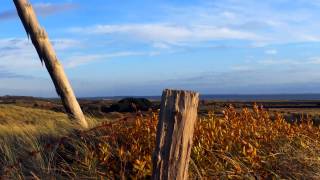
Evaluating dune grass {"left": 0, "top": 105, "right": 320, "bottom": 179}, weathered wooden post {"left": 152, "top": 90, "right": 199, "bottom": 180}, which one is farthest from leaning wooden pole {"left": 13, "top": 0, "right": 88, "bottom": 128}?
weathered wooden post {"left": 152, "top": 90, "right": 199, "bottom": 180}

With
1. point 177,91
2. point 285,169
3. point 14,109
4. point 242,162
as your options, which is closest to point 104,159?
point 242,162

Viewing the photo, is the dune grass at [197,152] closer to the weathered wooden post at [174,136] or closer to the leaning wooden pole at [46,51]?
the weathered wooden post at [174,136]

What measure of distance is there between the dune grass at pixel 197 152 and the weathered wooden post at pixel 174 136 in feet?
6.70

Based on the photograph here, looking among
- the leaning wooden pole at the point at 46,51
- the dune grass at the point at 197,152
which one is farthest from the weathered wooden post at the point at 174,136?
the leaning wooden pole at the point at 46,51

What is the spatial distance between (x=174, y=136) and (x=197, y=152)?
2.49 m

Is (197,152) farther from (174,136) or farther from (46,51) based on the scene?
(46,51)

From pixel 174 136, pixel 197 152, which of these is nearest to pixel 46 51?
pixel 197 152

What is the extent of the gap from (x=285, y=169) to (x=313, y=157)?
0.49 m

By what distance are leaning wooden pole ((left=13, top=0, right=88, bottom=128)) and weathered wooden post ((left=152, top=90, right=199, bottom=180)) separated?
6.82 metres

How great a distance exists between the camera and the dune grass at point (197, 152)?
25.7 ft

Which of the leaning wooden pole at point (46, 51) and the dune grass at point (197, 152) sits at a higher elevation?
the leaning wooden pole at point (46, 51)

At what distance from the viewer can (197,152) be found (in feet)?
25.9

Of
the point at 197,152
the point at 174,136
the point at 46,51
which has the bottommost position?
the point at 197,152

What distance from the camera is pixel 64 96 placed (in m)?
12.7
